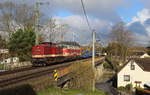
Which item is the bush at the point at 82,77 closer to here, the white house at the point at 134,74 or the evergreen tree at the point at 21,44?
the evergreen tree at the point at 21,44

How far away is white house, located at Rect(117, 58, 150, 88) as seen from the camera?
4781 cm

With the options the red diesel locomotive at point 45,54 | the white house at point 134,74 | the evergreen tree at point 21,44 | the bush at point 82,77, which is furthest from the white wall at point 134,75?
the evergreen tree at point 21,44

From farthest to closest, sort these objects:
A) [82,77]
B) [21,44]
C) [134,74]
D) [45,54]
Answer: [134,74]
[21,44]
[45,54]
[82,77]

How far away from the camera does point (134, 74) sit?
48781 millimetres

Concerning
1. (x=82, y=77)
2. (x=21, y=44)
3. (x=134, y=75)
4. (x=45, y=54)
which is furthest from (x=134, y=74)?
(x=21, y=44)

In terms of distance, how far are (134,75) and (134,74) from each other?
21cm

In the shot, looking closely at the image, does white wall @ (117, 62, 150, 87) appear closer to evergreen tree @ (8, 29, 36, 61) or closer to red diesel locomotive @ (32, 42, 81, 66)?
red diesel locomotive @ (32, 42, 81, 66)

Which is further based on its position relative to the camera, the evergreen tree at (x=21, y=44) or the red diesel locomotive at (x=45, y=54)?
the evergreen tree at (x=21, y=44)

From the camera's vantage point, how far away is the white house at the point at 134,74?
157 feet

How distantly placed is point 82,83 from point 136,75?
20.4 meters

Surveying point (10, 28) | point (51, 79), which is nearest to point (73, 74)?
point (51, 79)

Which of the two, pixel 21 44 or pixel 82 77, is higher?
pixel 21 44

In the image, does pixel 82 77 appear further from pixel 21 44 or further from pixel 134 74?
pixel 134 74

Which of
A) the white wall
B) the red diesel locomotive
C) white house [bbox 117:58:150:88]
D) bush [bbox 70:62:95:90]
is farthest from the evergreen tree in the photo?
white house [bbox 117:58:150:88]
